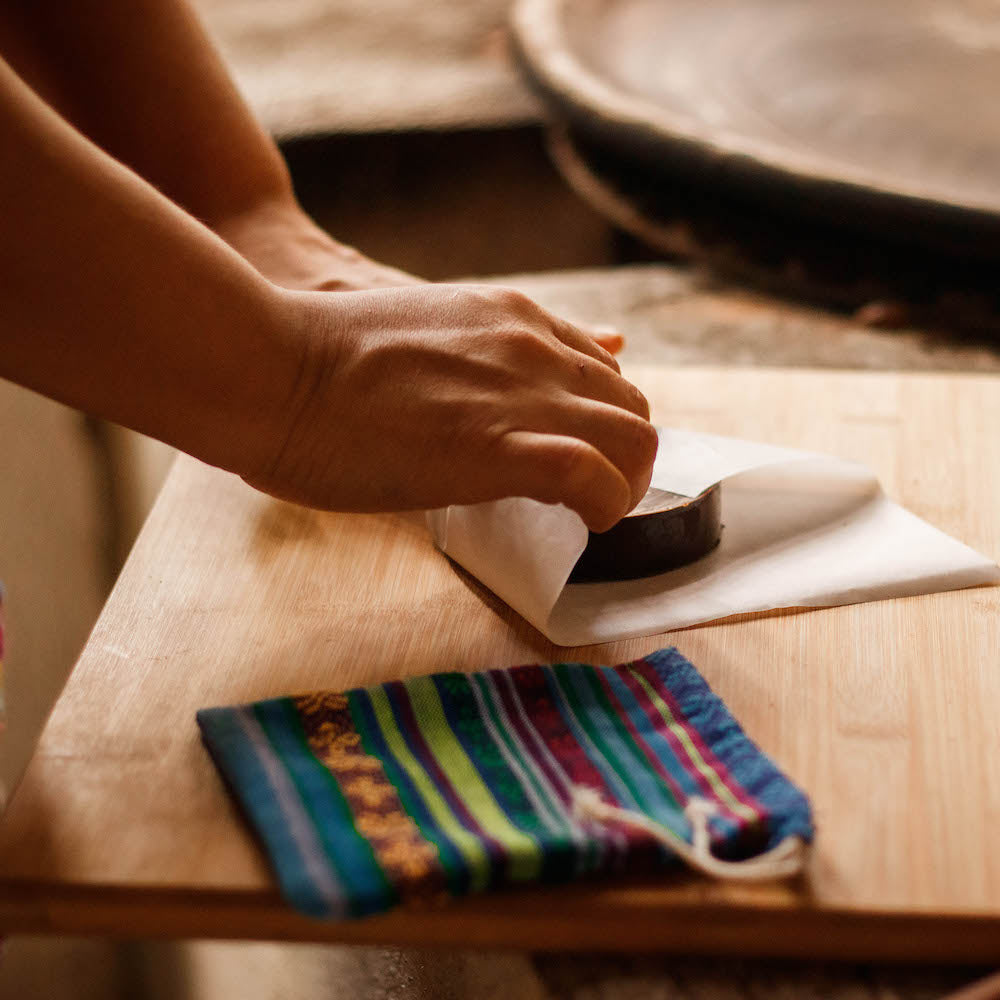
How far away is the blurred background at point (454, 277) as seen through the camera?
792mm

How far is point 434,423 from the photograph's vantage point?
64cm

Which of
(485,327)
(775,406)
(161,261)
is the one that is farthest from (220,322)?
(775,406)

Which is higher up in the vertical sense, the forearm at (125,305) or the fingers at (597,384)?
the forearm at (125,305)

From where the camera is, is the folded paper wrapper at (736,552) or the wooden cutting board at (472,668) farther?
the folded paper wrapper at (736,552)

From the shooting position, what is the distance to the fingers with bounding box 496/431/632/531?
24.7 inches

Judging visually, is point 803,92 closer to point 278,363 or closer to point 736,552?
point 736,552

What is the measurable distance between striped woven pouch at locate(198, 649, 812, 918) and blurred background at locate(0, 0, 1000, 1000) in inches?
2.5

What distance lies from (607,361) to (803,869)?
32 cm

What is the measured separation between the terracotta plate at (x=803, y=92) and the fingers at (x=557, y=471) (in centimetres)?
93

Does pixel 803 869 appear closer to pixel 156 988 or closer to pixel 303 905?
pixel 303 905

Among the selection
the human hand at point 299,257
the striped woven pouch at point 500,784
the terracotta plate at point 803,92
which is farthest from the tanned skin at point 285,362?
the terracotta plate at point 803,92

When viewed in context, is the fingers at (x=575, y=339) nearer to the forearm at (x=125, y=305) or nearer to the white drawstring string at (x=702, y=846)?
the forearm at (x=125, y=305)

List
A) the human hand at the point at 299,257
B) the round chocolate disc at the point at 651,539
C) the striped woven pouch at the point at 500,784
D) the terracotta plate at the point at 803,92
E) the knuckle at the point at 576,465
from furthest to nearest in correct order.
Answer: the terracotta plate at the point at 803,92 → the human hand at the point at 299,257 → the round chocolate disc at the point at 651,539 → the knuckle at the point at 576,465 → the striped woven pouch at the point at 500,784

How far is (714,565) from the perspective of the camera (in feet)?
2.52
